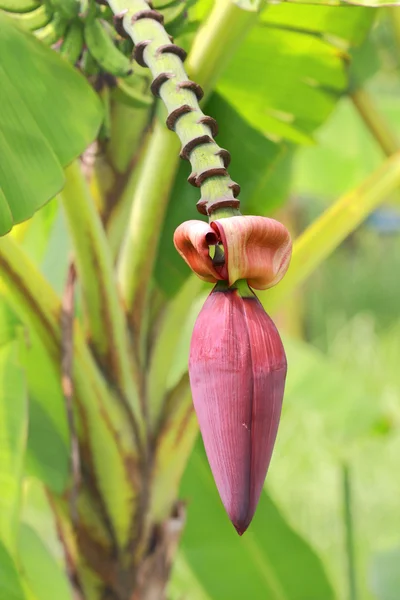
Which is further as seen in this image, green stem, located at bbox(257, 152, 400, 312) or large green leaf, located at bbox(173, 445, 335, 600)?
large green leaf, located at bbox(173, 445, 335, 600)

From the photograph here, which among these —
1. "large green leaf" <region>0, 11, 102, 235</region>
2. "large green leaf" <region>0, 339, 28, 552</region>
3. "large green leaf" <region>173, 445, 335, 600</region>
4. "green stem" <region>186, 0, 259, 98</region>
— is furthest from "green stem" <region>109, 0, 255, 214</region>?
"large green leaf" <region>173, 445, 335, 600</region>

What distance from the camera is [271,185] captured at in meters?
0.86

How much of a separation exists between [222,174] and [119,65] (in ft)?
0.79

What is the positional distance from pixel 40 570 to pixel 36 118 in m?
0.49

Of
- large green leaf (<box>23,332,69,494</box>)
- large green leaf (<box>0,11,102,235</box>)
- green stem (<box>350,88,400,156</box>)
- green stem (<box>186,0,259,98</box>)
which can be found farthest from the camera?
green stem (<box>350,88,400,156</box>)

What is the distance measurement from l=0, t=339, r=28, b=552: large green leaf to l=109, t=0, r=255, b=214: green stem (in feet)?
1.10

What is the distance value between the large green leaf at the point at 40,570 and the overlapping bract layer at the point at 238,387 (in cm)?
49

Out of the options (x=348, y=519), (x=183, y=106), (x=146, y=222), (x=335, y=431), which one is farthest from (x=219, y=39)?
(x=335, y=431)

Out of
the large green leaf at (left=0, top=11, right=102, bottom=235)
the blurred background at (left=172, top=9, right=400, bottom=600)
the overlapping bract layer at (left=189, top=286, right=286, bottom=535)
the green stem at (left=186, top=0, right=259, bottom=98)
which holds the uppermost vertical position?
the green stem at (left=186, top=0, right=259, bottom=98)

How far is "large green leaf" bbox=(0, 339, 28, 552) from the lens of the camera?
0.61m

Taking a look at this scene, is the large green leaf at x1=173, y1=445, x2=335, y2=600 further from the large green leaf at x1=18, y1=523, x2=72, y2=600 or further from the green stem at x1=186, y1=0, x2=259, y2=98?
the green stem at x1=186, y1=0, x2=259, y2=98

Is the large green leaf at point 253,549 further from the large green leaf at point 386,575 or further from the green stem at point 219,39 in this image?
the green stem at point 219,39

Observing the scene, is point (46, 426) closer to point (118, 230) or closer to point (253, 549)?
point (118, 230)

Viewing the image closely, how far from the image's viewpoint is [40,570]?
2.56 ft
